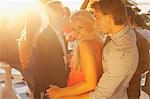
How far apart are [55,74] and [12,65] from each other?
3.52ft

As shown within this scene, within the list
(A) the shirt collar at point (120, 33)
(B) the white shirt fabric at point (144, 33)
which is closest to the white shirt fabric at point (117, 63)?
(A) the shirt collar at point (120, 33)

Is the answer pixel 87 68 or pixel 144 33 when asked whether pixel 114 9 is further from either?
pixel 144 33

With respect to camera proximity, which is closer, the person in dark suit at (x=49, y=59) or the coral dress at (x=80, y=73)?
the coral dress at (x=80, y=73)

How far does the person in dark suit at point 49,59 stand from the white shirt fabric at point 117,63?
2.61 ft

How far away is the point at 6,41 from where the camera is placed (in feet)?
10.9

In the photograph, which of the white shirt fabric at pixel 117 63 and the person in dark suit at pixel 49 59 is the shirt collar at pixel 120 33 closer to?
the white shirt fabric at pixel 117 63

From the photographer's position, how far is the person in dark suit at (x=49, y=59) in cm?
240

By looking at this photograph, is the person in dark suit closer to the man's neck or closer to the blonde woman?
the blonde woman

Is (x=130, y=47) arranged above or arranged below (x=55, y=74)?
above

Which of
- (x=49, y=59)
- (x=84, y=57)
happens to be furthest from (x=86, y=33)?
(x=49, y=59)

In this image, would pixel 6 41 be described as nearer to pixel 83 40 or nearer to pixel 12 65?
pixel 12 65

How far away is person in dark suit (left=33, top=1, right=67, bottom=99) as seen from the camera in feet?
7.89

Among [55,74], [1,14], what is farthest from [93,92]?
[1,14]

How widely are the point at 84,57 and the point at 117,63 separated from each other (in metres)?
0.17
